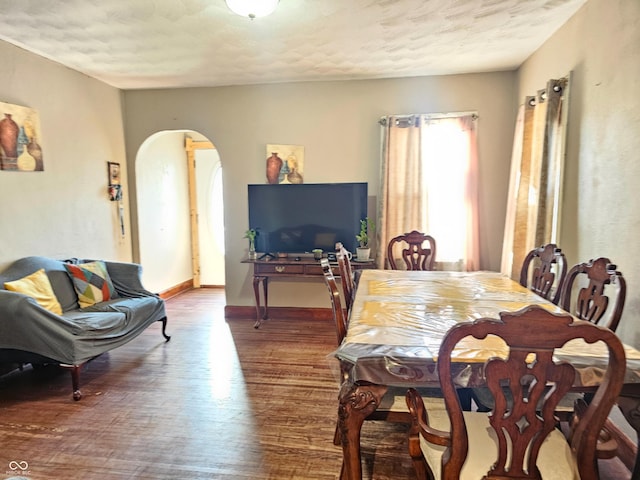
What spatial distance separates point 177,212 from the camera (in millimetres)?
5641

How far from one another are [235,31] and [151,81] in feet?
5.66

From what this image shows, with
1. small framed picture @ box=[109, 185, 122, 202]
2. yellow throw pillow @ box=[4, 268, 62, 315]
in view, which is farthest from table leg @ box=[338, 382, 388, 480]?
small framed picture @ box=[109, 185, 122, 202]

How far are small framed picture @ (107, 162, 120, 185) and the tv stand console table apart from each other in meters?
1.76

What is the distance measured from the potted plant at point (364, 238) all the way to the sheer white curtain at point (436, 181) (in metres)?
0.15

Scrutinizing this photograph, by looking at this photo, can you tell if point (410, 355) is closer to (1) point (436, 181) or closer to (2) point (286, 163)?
(1) point (436, 181)

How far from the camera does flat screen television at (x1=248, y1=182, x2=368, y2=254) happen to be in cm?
409

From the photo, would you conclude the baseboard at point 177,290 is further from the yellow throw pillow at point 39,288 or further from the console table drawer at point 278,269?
the yellow throw pillow at point 39,288

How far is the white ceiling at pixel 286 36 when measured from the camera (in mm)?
2518

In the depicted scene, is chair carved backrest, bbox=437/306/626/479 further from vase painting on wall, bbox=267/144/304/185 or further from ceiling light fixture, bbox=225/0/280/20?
vase painting on wall, bbox=267/144/304/185

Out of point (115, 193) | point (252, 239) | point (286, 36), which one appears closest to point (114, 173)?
point (115, 193)

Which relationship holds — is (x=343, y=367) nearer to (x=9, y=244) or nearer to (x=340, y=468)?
(x=340, y=468)

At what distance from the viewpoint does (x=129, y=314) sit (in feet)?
10.5

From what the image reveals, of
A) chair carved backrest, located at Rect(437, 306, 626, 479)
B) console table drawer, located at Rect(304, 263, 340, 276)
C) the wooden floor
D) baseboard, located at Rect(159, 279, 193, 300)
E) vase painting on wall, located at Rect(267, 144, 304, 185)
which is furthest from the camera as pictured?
baseboard, located at Rect(159, 279, 193, 300)

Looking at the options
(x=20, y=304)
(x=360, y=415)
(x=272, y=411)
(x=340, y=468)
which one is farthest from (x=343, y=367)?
(x=20, y=304)
